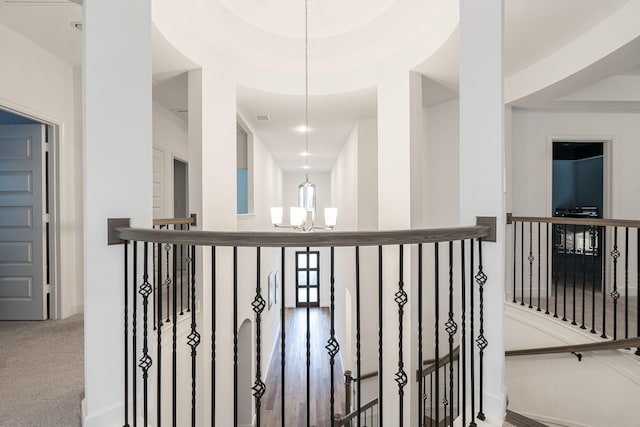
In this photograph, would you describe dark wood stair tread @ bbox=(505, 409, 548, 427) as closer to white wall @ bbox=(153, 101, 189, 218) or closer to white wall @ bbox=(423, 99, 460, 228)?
white wall @ bbox=(423, 99, 460, 228)

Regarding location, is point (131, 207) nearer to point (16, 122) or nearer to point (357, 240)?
Answer: point (357, 240)

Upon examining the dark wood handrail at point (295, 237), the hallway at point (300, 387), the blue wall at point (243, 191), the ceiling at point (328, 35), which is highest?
the ceiling at point (328, 35)

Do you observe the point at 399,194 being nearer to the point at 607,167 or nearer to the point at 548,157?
the point at 548,157

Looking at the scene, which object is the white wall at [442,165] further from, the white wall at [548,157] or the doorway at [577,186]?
Result: the doorway at [577,186]

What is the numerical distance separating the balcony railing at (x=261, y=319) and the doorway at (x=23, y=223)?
1.12 metres

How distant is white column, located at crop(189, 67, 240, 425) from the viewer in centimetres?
374

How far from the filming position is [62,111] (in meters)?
3.57

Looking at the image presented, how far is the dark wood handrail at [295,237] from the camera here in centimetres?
146

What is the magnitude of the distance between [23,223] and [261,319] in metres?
2.62

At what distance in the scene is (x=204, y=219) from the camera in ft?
12.6

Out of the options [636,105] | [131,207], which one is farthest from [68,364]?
[636,105]

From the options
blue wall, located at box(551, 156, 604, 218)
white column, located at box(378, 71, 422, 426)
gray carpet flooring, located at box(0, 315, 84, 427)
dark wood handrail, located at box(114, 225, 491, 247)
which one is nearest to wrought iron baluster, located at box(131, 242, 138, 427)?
dark wood handrail, located at box(114, 225, 491, 247)

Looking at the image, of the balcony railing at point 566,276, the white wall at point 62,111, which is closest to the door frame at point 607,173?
the balcony railing at point 566,276

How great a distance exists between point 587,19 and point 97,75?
399 centimetres
